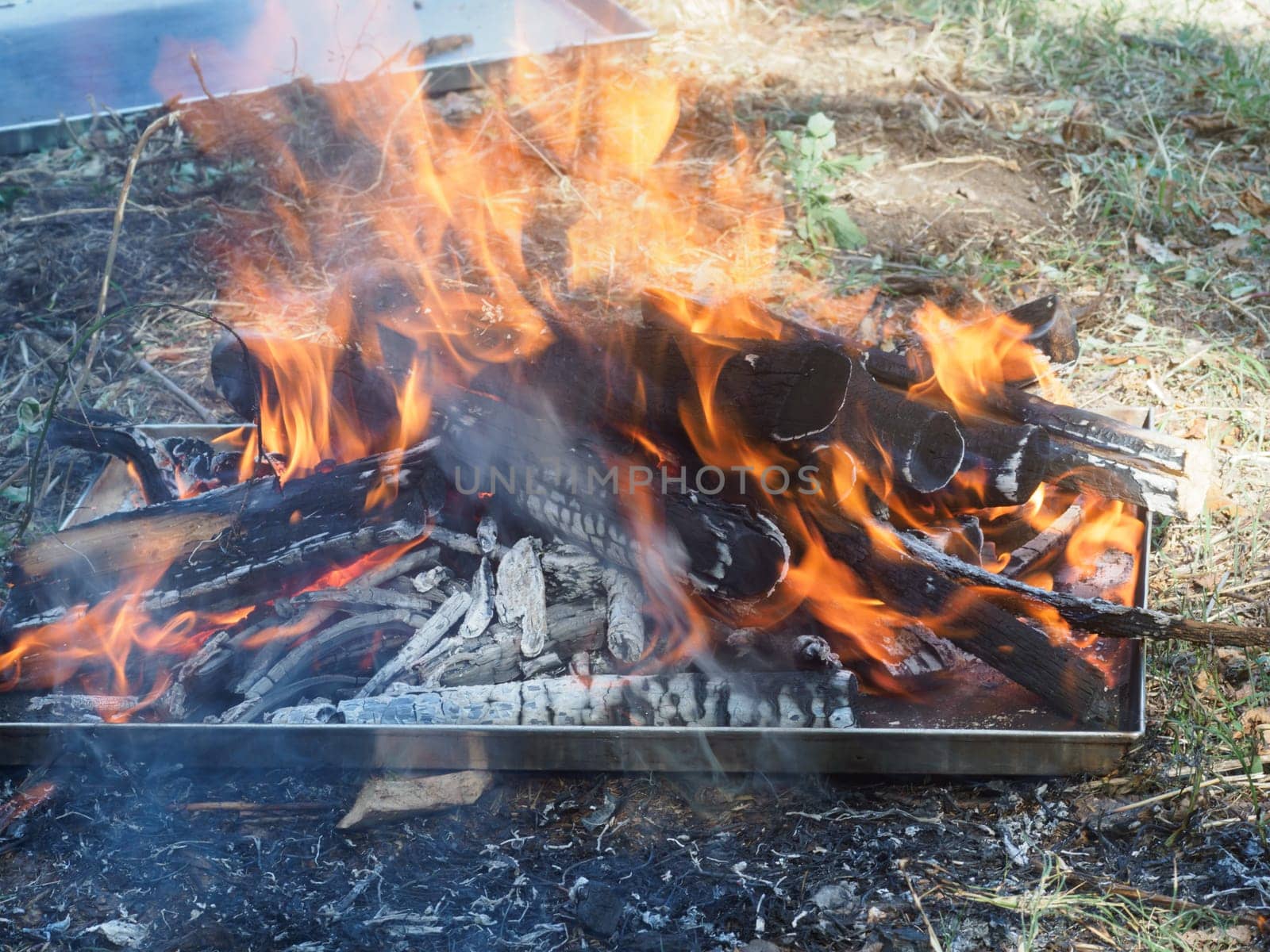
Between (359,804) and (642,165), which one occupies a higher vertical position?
(642,165)

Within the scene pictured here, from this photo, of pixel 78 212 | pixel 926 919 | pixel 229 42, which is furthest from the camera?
pixel 229 42

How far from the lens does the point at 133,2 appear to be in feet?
23.3

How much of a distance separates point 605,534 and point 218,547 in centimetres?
112

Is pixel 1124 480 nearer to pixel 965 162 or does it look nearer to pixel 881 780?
pixel 881 780

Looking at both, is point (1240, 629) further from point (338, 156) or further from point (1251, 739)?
point (338, 156)

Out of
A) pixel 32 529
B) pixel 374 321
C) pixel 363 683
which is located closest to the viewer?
pixel 363 683

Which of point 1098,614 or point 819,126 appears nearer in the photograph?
point 1098,614

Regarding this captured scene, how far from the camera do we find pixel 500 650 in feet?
9.23

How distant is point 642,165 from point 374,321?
2.88 m

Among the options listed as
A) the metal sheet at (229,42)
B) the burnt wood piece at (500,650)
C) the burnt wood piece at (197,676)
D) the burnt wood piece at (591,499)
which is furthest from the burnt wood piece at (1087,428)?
the metal sheet at (229,42)

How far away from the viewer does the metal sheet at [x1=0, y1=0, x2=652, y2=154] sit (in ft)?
20.6

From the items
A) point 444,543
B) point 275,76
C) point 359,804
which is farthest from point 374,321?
point 275,76

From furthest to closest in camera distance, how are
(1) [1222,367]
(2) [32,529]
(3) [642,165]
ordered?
(3) [642,165] < (1) [1222,367] < (2) [32,529]

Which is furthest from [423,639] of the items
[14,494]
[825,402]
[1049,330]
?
[1049,330]
